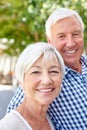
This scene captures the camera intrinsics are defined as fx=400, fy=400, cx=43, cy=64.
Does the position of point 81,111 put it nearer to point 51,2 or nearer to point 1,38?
point 51,2

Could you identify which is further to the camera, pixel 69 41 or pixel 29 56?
pixel 69 41

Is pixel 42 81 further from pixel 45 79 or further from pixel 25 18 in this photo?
pixel 25 18

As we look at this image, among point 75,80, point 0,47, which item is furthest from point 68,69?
point 0,47

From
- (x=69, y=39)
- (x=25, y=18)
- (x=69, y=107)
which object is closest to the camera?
(x=69, y=107)

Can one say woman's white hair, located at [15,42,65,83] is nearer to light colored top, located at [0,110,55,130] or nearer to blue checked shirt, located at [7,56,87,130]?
light colored top, located at [0,110,55,130]

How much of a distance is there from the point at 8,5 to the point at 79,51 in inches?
156

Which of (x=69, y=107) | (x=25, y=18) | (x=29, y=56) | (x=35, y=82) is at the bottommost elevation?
(x=69, y=107)

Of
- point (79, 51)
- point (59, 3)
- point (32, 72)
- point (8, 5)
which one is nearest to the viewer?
point (32, 72)

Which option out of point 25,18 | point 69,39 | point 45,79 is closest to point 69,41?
point 69,39

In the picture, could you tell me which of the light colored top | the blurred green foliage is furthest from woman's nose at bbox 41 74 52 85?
the blurred green foliage

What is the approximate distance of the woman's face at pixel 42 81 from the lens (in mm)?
2014

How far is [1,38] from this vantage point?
6.98m

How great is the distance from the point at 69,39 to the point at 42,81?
686 mm

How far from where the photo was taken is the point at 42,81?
203 cm
